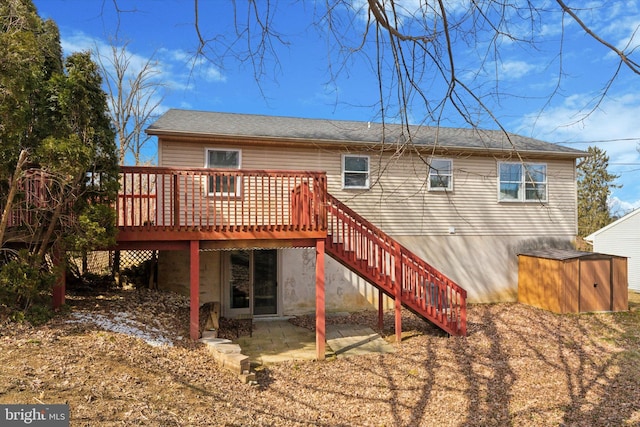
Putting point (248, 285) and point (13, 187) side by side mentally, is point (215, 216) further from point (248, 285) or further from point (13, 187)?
point (248, 285)

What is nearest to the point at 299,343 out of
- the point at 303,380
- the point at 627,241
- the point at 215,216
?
the point at 303,380

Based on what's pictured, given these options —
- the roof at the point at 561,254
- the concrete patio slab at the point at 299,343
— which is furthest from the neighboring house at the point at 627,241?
the concrete patio slab at the point at 299,343

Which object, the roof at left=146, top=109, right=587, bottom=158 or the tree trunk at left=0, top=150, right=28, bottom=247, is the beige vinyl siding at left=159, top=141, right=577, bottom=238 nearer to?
the roof at left=146, top=109, right=587, bottom=158

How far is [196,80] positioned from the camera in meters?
3.12

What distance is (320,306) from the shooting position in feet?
22.0

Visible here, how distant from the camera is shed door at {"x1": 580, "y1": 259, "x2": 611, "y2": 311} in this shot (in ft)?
32.3

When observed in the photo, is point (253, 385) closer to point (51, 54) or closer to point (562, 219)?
point (51, 54)

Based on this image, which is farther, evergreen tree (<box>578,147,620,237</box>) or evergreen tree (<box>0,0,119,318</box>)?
evergreen tree (<box>578,147,620,237</box>)

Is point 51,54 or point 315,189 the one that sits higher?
point 51,54

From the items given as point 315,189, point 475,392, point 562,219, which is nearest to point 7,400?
point 315,189

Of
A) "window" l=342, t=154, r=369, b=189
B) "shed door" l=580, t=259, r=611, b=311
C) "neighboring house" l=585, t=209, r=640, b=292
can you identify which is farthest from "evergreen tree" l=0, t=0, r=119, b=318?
"neighboring house" l=585, t=209, r=640, b=292

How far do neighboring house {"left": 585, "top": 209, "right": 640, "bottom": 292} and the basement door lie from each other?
54.0 feet

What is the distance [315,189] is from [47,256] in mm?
4643

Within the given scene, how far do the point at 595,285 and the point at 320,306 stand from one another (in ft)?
27.0
